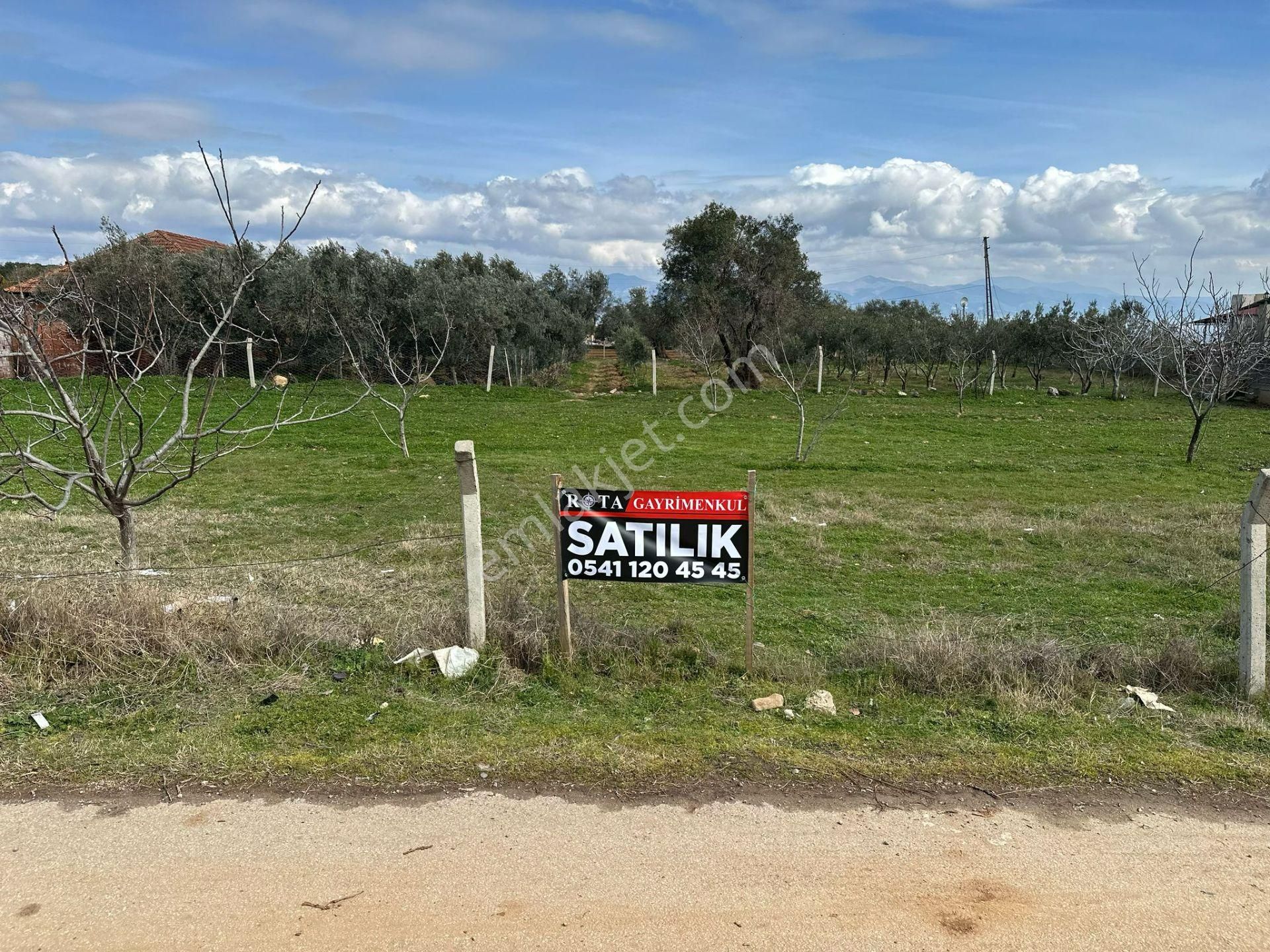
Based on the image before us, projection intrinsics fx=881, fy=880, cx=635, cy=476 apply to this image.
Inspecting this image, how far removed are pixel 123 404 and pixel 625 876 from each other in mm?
8974

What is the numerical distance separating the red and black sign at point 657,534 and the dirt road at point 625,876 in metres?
1.80

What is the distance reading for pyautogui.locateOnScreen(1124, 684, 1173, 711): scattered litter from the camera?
5125 mm

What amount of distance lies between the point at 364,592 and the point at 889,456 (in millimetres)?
12957

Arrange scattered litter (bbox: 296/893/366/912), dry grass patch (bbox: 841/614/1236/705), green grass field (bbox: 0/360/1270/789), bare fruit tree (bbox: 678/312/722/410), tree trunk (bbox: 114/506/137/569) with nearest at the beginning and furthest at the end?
scattered litter (bbox: 296/893/366/912)
green grass field (bbox: 0/360/1270/789)
dry grass patch (bbox: 841/614/1236/705)
tree trunk (bbox: 114/506/137/569)
bare fruit tree (bbox: 678/312/722/410)

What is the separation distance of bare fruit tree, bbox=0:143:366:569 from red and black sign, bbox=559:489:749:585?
1.85 m

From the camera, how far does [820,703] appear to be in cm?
515

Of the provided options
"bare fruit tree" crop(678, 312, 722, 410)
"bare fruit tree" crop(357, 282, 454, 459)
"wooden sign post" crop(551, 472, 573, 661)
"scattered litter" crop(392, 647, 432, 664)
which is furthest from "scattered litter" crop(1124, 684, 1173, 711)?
"bare fruit tree" crop(678, 312, 722, 410)

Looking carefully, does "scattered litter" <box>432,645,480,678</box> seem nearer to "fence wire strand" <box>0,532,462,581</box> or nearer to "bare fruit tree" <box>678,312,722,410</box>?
"fence wire strand" <box>0,532,462,581</box>

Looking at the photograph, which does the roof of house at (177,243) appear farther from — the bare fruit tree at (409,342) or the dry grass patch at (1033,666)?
the dry grass patch at (1033,666)

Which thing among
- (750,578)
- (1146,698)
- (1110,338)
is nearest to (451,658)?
(750,578)

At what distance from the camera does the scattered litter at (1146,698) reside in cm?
512

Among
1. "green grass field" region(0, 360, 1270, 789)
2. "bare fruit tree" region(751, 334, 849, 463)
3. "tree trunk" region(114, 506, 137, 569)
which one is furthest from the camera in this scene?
"bare fruit tree" region(751, 334, 849, 463)

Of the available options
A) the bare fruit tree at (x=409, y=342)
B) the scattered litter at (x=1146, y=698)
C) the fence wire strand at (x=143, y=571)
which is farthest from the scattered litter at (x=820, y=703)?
the bare fruit tree at (x=409, y=342)

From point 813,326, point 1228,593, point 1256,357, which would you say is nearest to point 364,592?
point 1228,593
